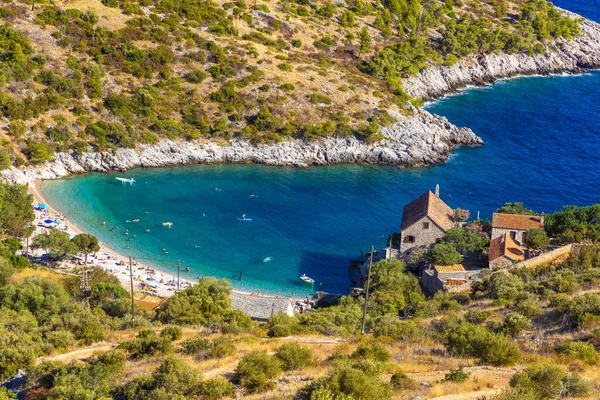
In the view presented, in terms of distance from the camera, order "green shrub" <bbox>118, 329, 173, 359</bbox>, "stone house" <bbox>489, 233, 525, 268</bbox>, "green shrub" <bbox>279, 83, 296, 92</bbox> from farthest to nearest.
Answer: "green shrub" <bbox>279, 83, 296, 92</bbox>, "stone house" <bbox>489, 233, 525, 268</bbox>, "green shrub" <bbox>118, 329, 173, 359</bbox>

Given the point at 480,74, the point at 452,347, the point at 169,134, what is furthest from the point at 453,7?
the point at 452,347

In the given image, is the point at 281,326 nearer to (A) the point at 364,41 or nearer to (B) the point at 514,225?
(B) the point at 514,225

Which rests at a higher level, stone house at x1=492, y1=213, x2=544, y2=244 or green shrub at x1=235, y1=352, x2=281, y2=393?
stone house at x1=492, y1=213, x2=544, y2=244

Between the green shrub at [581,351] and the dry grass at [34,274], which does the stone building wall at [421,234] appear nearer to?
the green shrub at [581,351]

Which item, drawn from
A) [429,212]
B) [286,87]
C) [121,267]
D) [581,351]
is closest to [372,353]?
[581,351]

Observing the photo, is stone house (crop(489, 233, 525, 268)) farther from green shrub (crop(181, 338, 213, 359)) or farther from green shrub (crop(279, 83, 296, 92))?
green shrub (crop(279, 83, 296, 92))

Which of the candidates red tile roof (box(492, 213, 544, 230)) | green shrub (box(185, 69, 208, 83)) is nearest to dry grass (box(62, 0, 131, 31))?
green shrub (box(185, 69, 208, 83))

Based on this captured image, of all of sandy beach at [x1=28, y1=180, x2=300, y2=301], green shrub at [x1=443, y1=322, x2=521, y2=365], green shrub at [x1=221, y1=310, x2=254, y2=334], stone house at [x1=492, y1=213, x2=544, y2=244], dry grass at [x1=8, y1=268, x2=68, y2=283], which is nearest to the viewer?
green shrub at [x1=443, y1=322, x2=521, y2=365]

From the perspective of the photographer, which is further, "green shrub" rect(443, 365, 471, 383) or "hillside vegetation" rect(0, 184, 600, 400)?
"green shrub" rect(443, 365, 471, 383)
